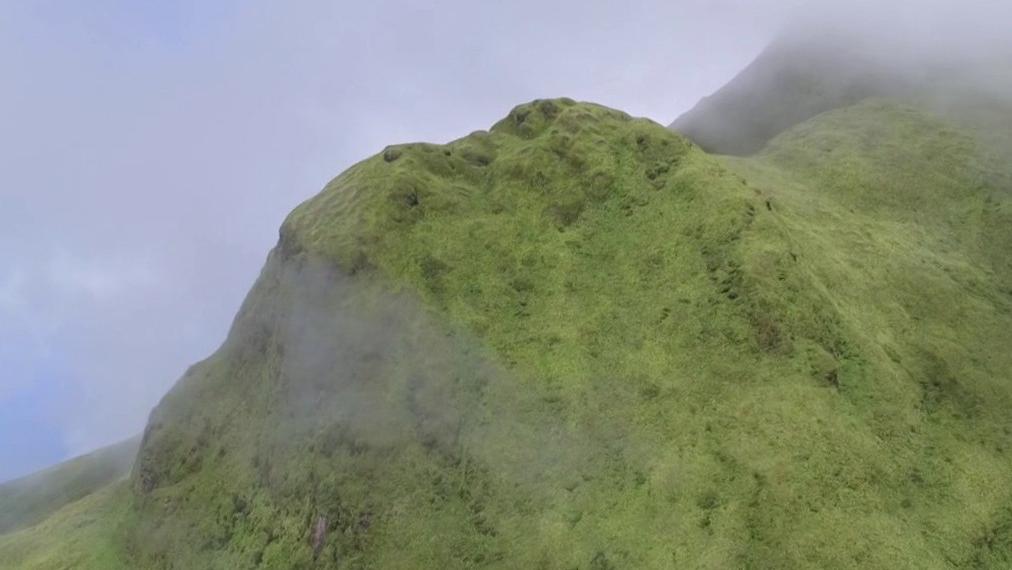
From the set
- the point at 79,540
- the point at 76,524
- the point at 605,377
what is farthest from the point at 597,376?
the point at 76,524

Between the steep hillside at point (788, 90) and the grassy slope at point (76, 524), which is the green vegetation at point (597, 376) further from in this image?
the steep hillside at point (788, 90)

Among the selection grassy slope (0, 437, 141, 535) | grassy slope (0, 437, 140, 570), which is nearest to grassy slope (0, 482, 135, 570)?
grassy slope (0, 437, 140, 570)

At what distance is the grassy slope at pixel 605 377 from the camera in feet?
117

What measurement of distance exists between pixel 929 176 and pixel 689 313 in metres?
29.3

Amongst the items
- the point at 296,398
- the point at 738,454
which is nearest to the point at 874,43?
the point at 738,454

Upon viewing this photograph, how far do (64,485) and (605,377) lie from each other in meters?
74.8

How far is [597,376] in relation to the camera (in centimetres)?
4222

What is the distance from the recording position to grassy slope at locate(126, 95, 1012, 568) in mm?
35688

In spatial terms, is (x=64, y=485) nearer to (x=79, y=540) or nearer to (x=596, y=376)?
(x=79, y=540)

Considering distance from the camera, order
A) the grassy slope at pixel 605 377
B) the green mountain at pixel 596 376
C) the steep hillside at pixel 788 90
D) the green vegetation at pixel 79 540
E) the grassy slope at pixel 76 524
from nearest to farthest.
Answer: the grassy slope at pixel 605 377 < the green mountain at pixel 596 376 < the green vegetation at pixel 79 540 < the grassy slope at pixel 76 524 < the steep hillside at pixel 788 90

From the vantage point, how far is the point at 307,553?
41.2 m

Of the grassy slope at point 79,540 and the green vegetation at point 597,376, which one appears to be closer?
the green vegetation at point 597,376

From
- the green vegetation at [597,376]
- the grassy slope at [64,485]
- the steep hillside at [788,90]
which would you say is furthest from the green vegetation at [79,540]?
the steep hillside at [788,90]

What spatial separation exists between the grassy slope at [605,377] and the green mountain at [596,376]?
0.15 metres
